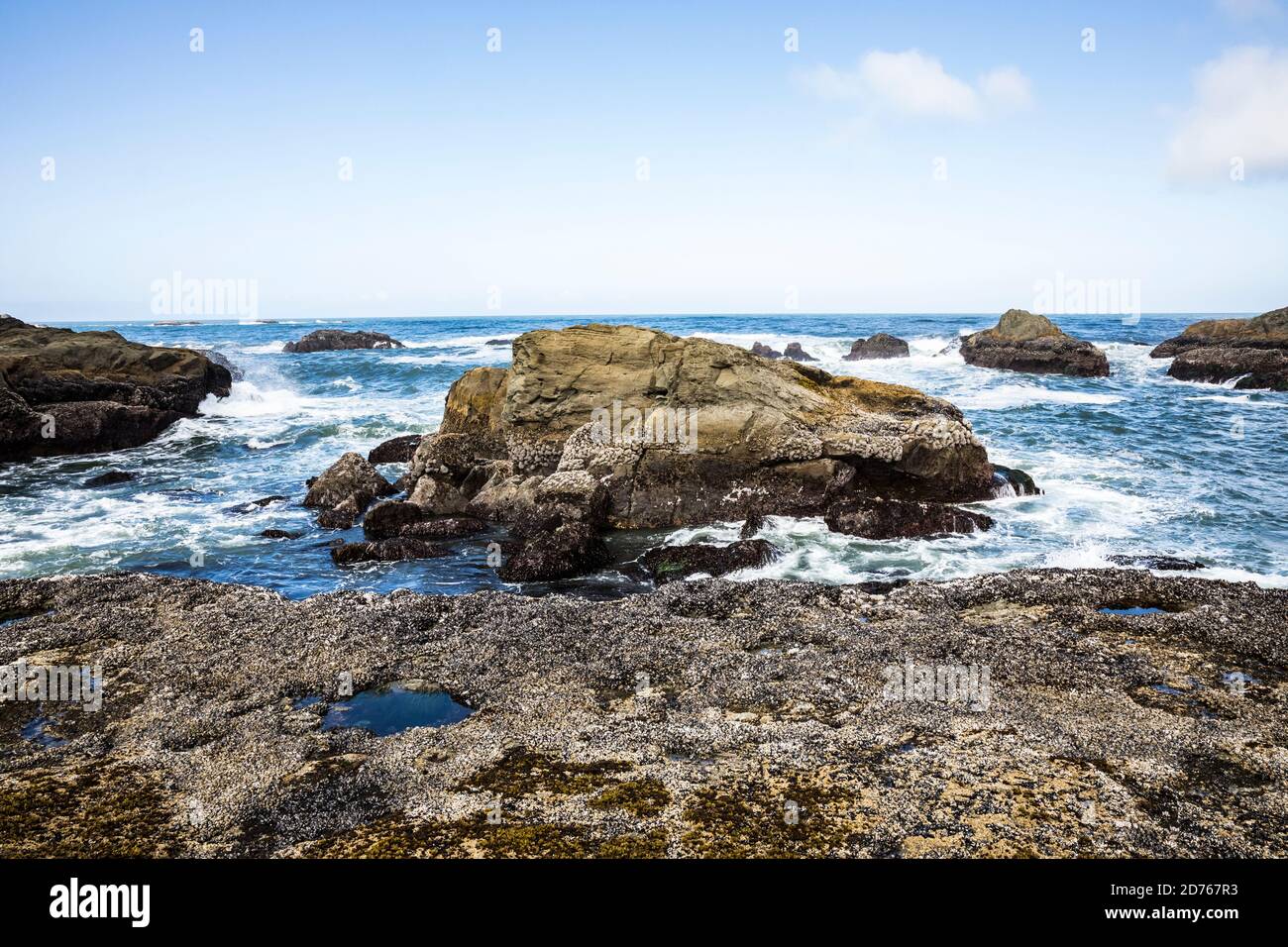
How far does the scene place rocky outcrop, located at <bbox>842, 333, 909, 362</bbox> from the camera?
67.0 m

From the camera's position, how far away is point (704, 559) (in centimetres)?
1527

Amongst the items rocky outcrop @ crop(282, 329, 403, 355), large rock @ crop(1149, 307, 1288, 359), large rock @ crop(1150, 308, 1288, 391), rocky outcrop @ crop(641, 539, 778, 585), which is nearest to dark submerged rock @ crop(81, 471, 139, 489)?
rocky outcrop @ crop(641, 539, 778, 585)

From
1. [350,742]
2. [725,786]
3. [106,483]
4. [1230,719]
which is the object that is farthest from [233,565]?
[1230,719]

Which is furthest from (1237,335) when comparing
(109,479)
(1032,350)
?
(109,479)

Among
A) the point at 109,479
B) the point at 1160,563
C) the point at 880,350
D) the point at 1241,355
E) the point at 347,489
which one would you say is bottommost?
the point at 1160,563

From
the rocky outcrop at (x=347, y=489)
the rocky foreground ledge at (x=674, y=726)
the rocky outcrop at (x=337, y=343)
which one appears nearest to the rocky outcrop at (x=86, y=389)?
the rocky outcrop at (x=347, y=489)

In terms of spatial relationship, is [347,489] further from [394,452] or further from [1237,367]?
[1237,367]

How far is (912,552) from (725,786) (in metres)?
10.3

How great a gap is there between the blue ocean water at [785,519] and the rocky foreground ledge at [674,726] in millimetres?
2639

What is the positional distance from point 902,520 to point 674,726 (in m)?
10.7

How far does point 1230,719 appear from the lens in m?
8.44

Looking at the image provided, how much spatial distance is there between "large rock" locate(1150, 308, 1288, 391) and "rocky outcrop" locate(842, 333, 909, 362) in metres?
20.4
